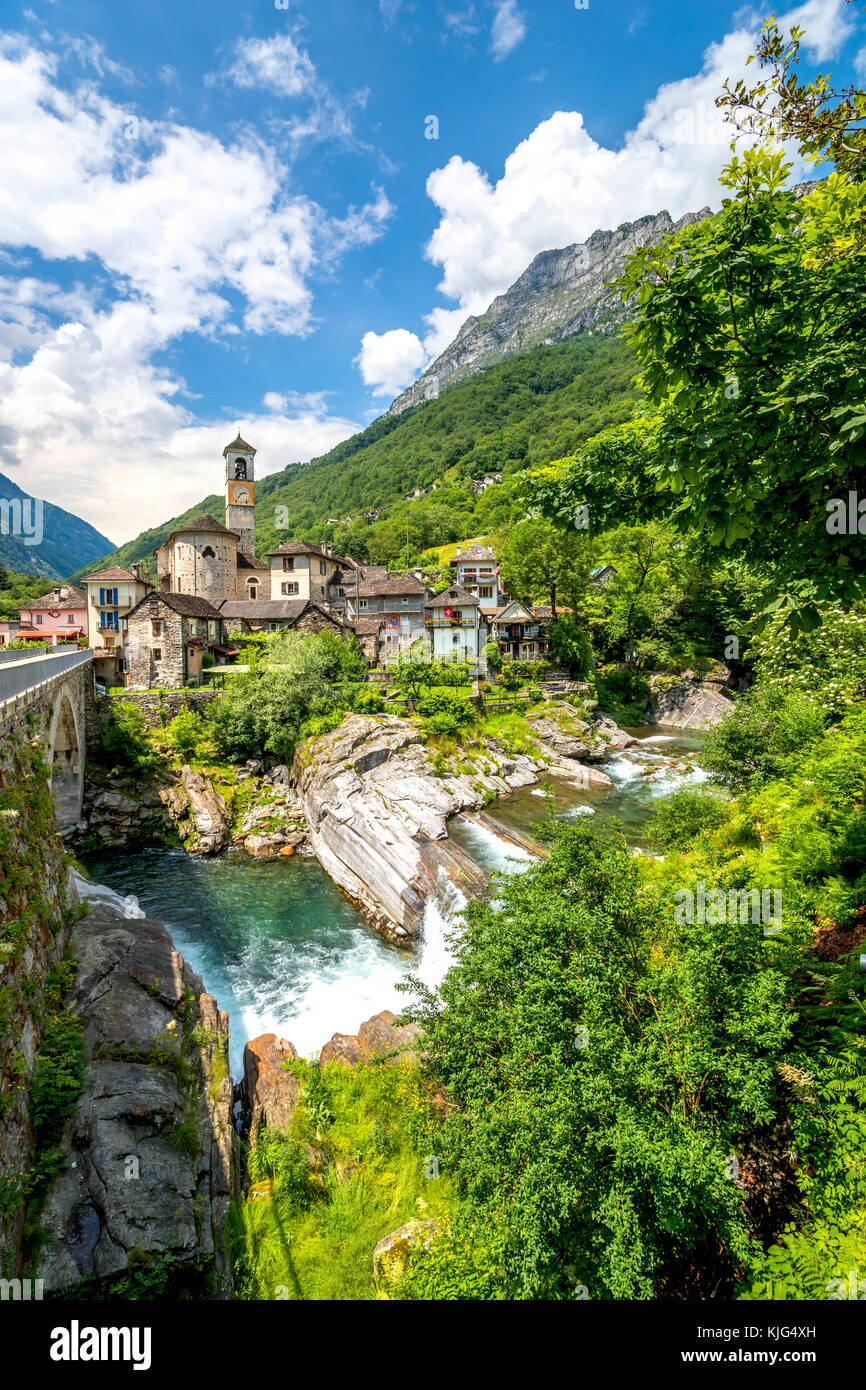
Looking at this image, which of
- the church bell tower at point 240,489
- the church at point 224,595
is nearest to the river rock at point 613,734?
the church at point 224,595

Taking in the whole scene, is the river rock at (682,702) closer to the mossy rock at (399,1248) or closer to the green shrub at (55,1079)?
the mossy rock at (399,1248)

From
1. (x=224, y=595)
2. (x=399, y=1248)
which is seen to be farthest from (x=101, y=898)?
(x=224, y=595)

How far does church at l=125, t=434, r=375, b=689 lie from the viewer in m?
42.7

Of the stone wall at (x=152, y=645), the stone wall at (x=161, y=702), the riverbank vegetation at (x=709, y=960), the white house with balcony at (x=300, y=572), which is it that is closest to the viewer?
the riverbank vegetation at (x=709, y=960)

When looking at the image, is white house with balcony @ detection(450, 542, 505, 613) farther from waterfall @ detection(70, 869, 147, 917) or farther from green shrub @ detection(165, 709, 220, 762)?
waterfall @ detection(70, 869, 147, 917)

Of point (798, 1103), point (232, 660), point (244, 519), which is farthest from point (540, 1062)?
point (244, 519)

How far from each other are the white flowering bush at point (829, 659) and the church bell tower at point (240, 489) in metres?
57.3

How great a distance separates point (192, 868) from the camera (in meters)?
25.7

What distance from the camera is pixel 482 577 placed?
5888cm

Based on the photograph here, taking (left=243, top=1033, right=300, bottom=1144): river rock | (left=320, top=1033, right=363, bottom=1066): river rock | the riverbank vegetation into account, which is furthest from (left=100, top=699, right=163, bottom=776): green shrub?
the riverbank vegetation

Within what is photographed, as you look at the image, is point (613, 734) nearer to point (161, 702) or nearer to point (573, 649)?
point (573, 649)

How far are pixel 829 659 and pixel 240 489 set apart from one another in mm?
62759

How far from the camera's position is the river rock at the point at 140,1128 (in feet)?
24.1

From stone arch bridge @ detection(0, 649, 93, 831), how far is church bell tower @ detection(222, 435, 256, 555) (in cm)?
3292
